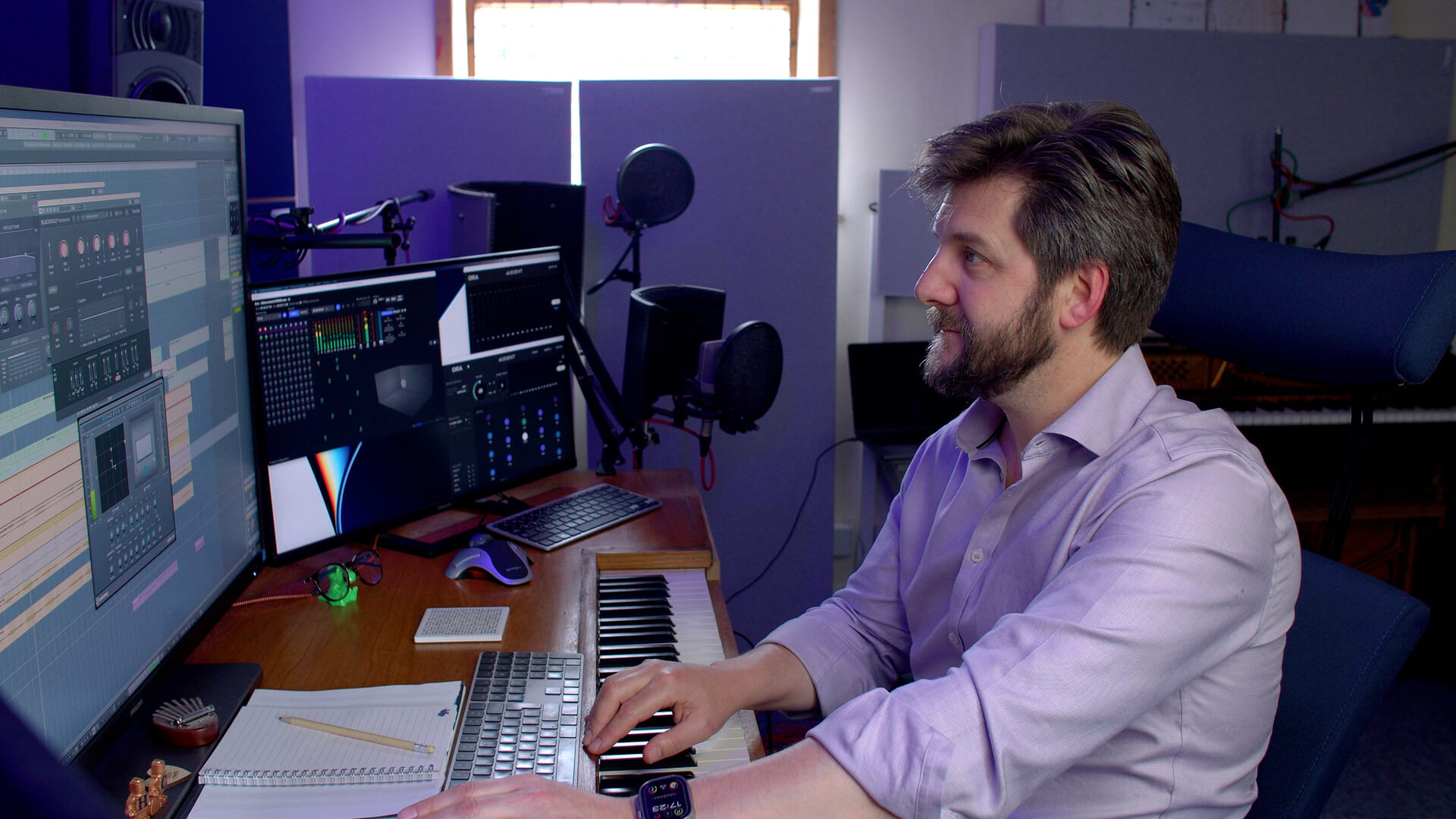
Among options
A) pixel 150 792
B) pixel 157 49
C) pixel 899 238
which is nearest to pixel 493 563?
pixel 150 792

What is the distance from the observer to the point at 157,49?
1.74 m

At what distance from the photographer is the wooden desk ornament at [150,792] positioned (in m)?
0.95

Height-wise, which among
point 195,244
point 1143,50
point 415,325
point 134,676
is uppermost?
point 1143,50

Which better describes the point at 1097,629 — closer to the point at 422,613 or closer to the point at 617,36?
the point at 422,613

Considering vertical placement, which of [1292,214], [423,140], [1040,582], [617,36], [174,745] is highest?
[617,36]

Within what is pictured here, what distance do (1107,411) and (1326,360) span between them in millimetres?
256

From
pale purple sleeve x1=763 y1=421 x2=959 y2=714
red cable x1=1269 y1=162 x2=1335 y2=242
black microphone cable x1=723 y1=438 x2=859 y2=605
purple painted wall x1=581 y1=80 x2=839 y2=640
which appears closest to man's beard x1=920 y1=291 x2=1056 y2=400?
pale purple sleeve x1=763 y1=421 x2=959 y2=714

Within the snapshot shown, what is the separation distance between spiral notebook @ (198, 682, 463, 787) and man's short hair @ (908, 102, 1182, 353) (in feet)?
2.76

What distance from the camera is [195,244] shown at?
1.16 meters

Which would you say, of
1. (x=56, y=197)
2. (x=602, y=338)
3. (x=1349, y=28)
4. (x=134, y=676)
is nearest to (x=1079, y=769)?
(x=134, y=676)

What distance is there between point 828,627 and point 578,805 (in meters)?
0.59

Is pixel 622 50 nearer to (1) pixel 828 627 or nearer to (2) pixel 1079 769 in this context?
(1) pixel 828 627

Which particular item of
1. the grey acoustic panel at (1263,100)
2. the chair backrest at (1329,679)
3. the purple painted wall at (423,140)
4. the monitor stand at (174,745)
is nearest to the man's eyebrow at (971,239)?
the chair backrest at (1329,679)

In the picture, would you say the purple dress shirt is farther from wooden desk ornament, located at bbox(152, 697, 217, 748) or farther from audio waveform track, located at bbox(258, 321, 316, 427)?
audio waveform track, located at bbox(258, 321, 316, 427)
